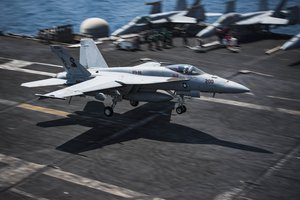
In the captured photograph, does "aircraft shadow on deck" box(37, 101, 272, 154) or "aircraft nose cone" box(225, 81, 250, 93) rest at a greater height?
"aircraft nose cone" box(225, 81, 250, 93)

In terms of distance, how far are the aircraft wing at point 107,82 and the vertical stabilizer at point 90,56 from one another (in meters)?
2.89

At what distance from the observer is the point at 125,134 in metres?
24.6

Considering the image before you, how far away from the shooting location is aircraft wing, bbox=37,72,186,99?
80.4 ft

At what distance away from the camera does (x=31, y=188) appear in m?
19.0

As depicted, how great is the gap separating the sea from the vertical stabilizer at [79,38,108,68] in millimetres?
56146

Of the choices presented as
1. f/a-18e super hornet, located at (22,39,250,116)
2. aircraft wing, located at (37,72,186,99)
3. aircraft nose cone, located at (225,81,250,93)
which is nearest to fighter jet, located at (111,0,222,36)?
f/a-18e super hornet, located at (22,39,250,116)

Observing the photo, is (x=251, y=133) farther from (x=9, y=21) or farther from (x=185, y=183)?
(x=9, y=21)

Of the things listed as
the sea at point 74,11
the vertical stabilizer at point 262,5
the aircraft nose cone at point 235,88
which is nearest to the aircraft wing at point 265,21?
the vertical stabilizer at point 262,5

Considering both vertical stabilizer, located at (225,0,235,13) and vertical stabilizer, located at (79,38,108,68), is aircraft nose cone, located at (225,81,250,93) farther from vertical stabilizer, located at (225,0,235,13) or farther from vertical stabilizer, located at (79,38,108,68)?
vertical stabilizer, located at (225,0,235,13)

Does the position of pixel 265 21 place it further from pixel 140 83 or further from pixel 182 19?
pixel 140 83

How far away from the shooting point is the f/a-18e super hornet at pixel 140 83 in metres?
24.9

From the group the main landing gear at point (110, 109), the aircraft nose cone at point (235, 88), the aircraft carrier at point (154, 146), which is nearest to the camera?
the aircraft carrier at point (154, 146)

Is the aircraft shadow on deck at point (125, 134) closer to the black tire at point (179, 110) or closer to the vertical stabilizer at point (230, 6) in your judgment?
the black tire at point (179, 110)

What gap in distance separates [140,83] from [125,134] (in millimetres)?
2993
